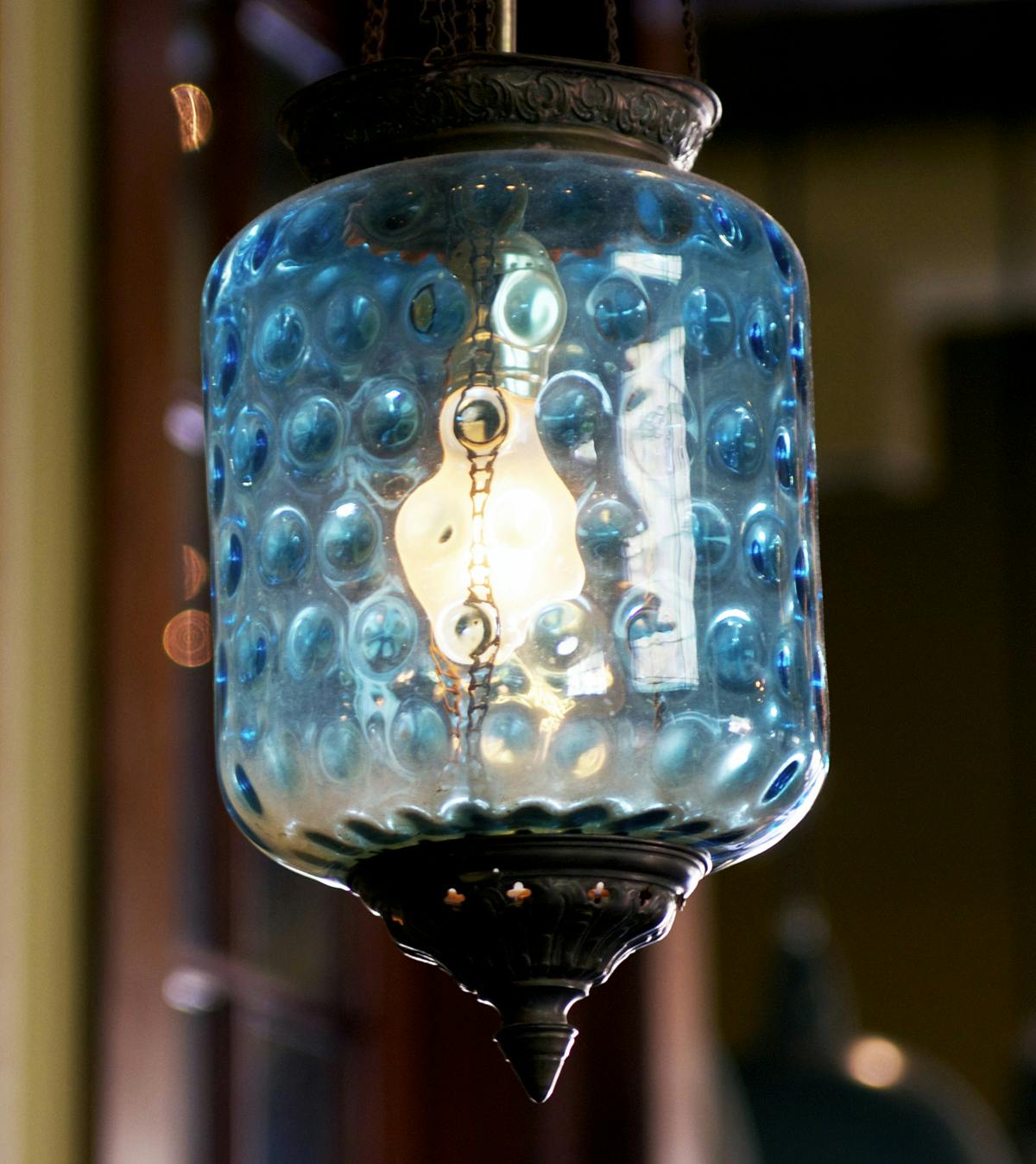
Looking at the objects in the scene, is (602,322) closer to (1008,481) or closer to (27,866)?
(27,866)

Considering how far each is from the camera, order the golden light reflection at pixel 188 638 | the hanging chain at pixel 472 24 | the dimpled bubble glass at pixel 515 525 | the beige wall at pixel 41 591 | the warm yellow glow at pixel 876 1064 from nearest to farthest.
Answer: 1. the dimpled bubble glass at pixel 515 525
2. the hanging chain at pixel 472 24
3. the beige wall at pixel 41 591
4. the golden light reflection at pixel 188 638
5. the warm yellow glow at pixel 876 1064

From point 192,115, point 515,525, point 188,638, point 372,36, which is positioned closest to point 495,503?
point 515,525

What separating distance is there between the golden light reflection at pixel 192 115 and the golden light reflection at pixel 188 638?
1.28 ft

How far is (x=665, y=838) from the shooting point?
2.33ft

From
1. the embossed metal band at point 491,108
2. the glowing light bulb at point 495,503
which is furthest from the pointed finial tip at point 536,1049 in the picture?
the embossed metal band at point 491,108

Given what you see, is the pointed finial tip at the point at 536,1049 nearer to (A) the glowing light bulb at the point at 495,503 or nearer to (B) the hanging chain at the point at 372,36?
(A) the glowing light bulb at the point at 495,503

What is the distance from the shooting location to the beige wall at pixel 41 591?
1.57 metres

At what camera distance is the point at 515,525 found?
0.69 metres

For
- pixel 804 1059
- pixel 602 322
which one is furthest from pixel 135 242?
pixel 804 1059

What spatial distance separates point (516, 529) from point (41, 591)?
1.02 metres

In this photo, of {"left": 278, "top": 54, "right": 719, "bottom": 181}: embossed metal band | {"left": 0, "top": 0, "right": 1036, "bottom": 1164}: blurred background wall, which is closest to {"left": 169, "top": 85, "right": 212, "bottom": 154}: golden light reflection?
{"left": 0, "top": 0, "right": 1036, "bottom": 1164}: blurred background wall

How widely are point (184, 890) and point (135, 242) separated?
50cm

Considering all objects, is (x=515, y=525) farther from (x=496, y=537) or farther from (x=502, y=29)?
(x=502, y=29)

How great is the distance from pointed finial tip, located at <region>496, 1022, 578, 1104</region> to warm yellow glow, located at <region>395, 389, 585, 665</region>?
14 cm
